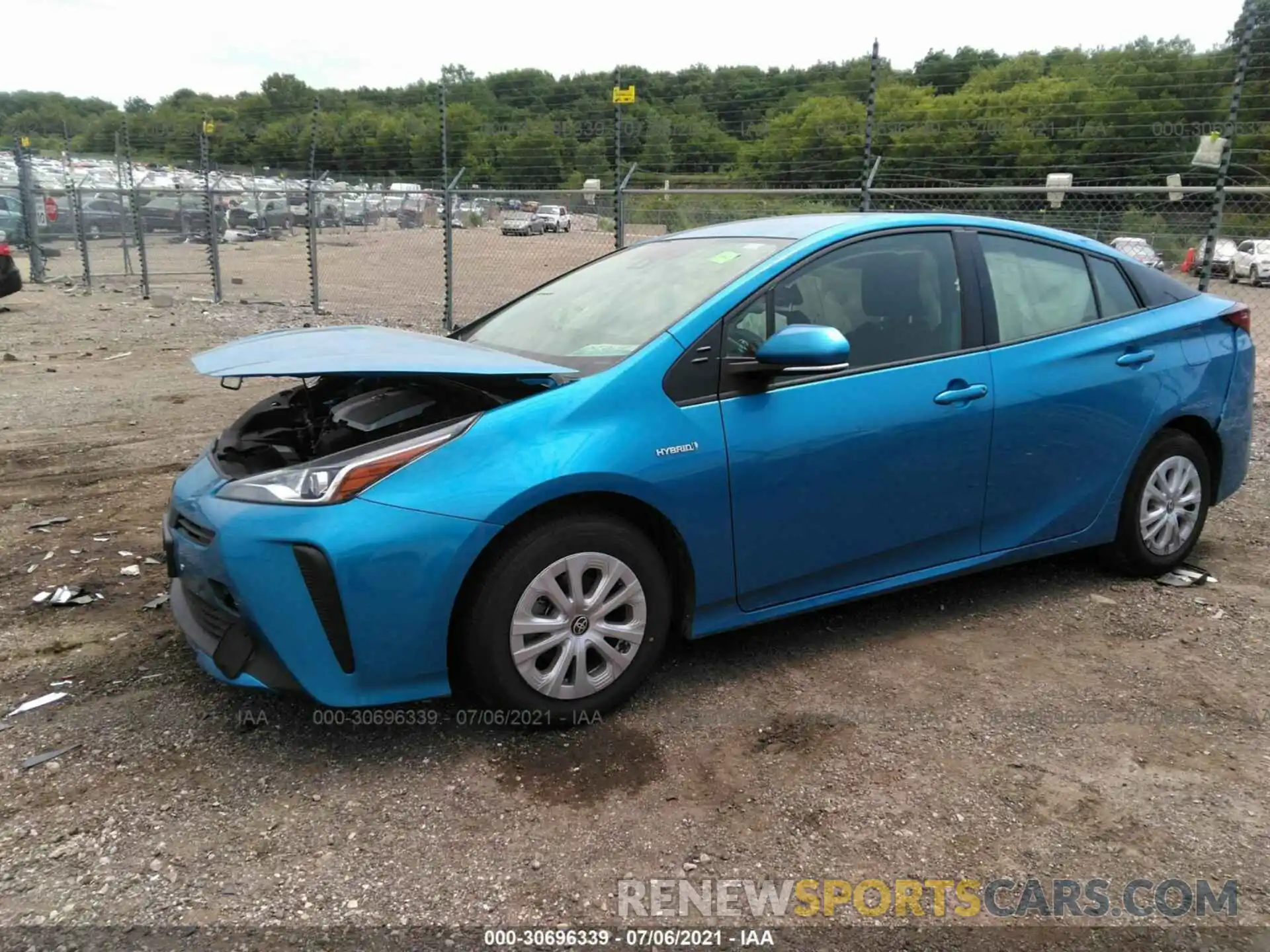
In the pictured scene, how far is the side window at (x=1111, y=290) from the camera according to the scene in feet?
13.4

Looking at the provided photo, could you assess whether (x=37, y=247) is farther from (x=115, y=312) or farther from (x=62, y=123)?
(x=62, y=123)

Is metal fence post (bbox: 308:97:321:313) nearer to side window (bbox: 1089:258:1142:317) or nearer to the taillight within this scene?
side window (bbox: 1089:258:1142:317)

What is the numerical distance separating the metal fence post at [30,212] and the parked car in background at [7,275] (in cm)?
512

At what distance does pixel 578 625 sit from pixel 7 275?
A: 14.2 meters

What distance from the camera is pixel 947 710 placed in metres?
3.17

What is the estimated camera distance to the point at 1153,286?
4.25 meters

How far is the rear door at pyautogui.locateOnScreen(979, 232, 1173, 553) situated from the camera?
12.2 ft

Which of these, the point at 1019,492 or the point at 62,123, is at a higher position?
the point at 62,123

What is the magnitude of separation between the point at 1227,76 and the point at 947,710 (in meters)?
8.04

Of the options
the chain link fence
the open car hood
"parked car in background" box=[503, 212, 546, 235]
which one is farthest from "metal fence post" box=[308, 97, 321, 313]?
the open car hood

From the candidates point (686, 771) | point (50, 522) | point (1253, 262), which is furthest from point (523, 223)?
point (1253, 262)

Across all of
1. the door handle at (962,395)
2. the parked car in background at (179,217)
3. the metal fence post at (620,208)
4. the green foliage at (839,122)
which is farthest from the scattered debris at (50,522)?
the parked car in background at (179,217)

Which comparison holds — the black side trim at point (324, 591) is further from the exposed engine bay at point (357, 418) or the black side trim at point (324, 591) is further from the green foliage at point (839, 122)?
the green foliage at point (839, 122)

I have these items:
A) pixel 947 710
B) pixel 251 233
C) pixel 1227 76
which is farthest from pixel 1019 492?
pixel 251 233
